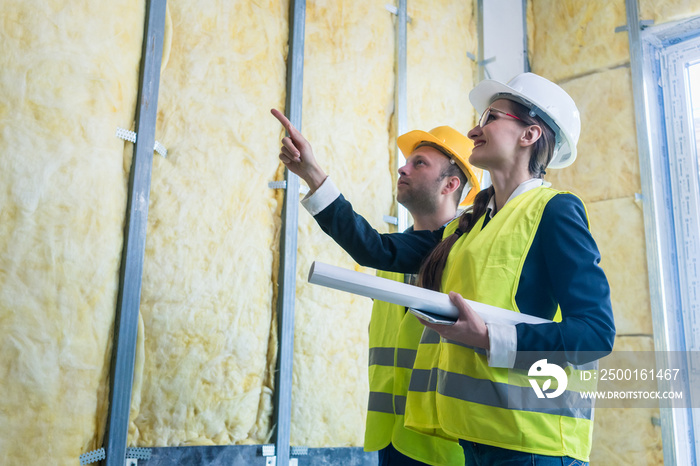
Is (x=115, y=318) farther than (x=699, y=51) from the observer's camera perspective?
No

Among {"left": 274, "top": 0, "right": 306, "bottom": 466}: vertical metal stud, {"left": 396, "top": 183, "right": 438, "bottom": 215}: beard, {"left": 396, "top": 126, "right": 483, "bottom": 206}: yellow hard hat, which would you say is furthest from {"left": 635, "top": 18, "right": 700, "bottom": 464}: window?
{"left": 274, "top": 0, "right": 306, "bottom": 466}: vertical metal stud

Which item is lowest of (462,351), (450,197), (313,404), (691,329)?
(313,404)

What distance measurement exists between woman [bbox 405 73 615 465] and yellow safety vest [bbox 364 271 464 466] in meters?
0.26

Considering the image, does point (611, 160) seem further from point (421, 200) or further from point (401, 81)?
point (421, 200)

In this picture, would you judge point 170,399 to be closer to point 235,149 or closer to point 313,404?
point 313,404

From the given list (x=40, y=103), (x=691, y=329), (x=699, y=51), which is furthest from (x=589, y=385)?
(x=699, y=51)

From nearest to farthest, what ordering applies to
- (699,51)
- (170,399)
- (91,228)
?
1. (91,228)
2. (170,399)
3. (699,51)

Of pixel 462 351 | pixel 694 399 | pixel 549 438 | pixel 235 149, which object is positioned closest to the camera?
pixel 549 438

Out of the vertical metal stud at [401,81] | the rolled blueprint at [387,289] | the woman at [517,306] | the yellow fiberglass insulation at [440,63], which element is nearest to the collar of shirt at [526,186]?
the woman at [517,306]

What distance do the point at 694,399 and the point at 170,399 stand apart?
2.70 meters

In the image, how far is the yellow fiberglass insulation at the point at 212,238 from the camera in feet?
7.11

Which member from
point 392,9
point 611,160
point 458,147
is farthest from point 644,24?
point 458,147

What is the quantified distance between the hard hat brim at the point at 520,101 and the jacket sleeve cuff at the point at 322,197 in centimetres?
53

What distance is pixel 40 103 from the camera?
1.88 meters
